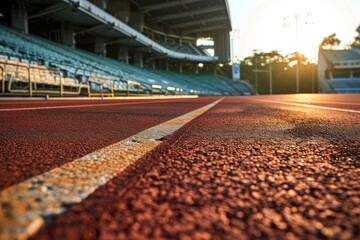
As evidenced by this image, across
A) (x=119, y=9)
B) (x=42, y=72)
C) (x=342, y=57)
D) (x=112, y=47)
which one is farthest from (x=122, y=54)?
(x=342, y=57)

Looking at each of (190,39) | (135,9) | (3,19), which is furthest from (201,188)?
(190,39)

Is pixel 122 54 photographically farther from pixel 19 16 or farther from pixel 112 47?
pixel 19 16

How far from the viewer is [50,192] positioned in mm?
617

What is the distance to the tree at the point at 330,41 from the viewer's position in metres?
64.7

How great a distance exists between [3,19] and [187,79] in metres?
25.8

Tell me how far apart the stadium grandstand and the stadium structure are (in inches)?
506

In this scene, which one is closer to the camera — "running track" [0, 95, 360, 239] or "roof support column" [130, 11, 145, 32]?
"running track" [0, 95, 360, 239]

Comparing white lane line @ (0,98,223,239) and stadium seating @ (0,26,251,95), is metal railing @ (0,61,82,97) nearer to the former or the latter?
stadium seating @ (0,26,251,95)

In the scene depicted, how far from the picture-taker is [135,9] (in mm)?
38250

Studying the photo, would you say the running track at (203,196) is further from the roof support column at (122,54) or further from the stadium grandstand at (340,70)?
the stadium grandstand at (340,70)

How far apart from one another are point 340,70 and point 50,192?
58.1 m

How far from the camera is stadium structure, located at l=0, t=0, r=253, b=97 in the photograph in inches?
483

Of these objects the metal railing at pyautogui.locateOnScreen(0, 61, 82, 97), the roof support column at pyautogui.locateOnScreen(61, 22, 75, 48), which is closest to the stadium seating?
the metal railing at pyautogui.locateOnScreen(0, 61, 82, 97)

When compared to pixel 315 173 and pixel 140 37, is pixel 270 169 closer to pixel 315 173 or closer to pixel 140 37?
pixel 315 173
